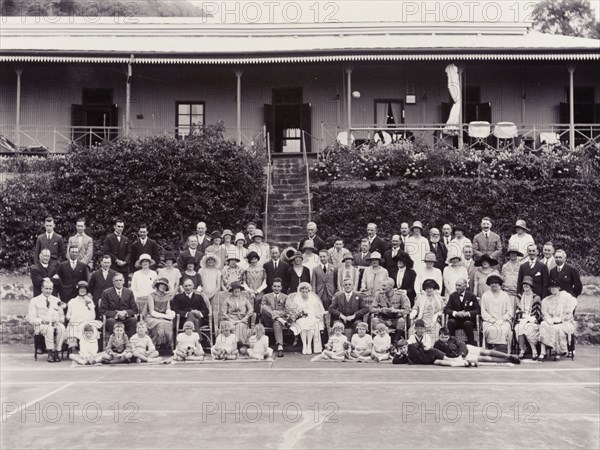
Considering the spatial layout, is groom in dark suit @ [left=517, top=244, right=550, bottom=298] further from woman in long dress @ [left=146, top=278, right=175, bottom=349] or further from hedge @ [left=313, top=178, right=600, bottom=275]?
woman in long dress @ [left=146, top=278, right=175, bottom=349]

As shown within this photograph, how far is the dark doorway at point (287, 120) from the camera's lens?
2278cm

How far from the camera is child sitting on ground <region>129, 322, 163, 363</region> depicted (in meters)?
11.3

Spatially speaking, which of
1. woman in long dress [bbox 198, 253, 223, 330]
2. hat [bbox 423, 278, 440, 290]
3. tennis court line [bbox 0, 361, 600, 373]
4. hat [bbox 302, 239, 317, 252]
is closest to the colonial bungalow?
hat [bbox 302, 239, 317, 252]

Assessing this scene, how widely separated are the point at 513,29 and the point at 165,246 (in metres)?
15.8

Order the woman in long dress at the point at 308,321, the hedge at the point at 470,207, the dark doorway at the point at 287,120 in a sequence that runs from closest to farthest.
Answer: the woman in long dress at the point at 308,321
the hedge at the point at 470,207
the dark doorway at the point at 287,120

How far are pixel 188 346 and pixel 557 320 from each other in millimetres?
6209

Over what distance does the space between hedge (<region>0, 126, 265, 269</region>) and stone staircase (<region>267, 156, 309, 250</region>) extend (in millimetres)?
614

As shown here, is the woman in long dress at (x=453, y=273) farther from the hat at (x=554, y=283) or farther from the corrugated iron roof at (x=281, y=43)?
the corrugated iron roof at (x=281, y=43)

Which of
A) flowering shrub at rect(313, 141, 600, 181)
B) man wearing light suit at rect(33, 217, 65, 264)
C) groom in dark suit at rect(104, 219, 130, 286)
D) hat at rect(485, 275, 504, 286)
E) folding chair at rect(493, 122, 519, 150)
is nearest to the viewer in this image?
hat at rect(485, 275, 504, 286)

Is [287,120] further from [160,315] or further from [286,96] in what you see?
[160,315]

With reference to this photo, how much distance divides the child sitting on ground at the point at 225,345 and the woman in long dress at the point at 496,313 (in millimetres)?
4242

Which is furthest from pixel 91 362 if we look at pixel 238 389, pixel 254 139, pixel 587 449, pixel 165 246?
pixel 254 139

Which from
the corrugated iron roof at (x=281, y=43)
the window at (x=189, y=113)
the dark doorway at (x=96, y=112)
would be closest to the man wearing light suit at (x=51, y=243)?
the corrugated iron roof at (x=281, y=43)

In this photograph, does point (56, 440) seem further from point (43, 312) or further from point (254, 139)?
point (254, 139)
